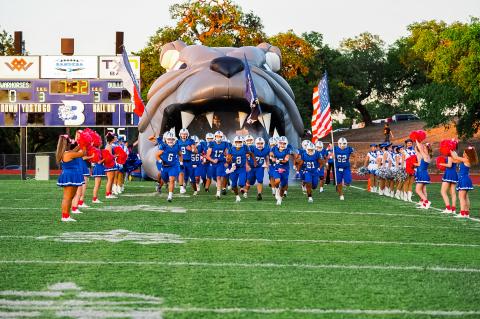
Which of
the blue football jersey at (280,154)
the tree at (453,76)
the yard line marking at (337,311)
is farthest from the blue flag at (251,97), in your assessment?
the tree at (453,76)

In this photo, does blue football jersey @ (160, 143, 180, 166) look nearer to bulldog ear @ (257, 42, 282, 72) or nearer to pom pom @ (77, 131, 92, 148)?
pom pom @ (77, 131, 92, 148)

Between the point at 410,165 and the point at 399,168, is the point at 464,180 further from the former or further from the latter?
the point at 399,168

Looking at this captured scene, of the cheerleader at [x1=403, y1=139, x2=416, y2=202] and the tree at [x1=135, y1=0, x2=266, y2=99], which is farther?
the tree at [x1=135, y1=0, x2=266, y2=99]

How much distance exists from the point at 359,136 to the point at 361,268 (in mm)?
50294

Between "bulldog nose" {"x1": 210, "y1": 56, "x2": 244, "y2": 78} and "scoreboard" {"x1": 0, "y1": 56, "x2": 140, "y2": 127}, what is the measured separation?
9052 millimetres

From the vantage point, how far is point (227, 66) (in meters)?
20.0

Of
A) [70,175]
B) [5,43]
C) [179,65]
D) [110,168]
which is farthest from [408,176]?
Result: [5,43]

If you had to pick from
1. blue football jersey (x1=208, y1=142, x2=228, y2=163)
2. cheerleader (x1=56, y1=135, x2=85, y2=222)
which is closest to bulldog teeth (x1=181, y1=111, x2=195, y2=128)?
blue football jersey (x1=208, y1=142, x2=228, y2=163)

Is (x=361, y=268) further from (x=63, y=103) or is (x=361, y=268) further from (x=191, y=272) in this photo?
(x=63, y=103)

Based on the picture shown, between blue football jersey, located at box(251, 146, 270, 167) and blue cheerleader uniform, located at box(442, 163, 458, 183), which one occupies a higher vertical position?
blue football jersey, located at box(251, 146, 270, 167)

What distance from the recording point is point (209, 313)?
5.66m

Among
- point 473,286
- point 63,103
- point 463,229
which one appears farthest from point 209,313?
point 63,103

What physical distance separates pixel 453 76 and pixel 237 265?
27828mm

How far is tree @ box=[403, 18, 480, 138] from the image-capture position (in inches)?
1291
